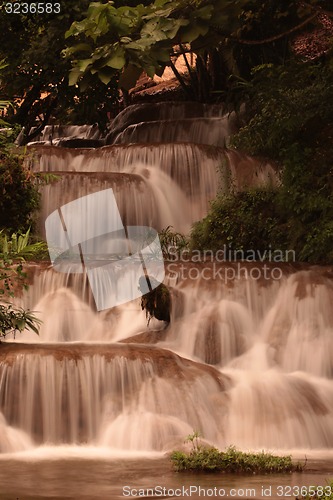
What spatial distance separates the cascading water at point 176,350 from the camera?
33.0 ft

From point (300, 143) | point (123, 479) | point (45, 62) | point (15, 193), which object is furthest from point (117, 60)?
point (45, 62)

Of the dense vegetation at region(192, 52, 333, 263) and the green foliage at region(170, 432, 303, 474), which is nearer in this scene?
the green foliage at region(170, 432, 303, 474)

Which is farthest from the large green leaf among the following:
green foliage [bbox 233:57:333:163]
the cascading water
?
green foliage [bbox 233:57:333:163]

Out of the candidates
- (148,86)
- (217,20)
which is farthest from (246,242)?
(148,86)

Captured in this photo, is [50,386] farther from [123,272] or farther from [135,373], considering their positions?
[123,272]

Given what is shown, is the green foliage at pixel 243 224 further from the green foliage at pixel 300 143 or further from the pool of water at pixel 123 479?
the pool of water at pixel 123 479

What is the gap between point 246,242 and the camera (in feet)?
52.3

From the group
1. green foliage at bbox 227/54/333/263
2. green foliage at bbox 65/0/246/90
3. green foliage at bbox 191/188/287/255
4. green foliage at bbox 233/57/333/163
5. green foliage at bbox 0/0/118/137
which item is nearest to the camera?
green foliage at bbox 65/0/246/90

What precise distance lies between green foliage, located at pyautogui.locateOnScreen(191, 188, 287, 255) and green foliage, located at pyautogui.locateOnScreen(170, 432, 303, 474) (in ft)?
24.4

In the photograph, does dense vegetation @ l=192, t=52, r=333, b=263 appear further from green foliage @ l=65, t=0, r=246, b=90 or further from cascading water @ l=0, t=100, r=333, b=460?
green foliage @ l=65, t=0, r=246, b=90

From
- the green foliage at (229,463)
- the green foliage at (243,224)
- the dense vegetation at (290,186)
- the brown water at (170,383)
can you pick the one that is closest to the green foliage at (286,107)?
the dense vegetation at (290,186)

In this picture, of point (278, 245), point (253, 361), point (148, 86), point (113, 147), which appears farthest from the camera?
point (148, 86)

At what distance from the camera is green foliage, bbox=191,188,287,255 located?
52.2ft

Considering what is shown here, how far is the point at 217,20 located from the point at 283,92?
355 inches
